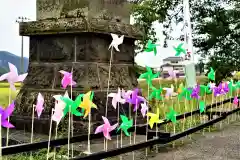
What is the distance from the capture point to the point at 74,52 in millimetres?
4922

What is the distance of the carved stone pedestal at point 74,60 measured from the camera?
4793mm

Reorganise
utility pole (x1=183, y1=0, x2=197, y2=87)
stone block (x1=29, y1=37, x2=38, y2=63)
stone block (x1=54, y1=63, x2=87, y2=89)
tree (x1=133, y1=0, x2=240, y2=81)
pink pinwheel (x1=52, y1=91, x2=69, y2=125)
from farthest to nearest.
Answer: tree (x1=133, y1=0, x2=240, y2=81)
utility pole (x1=183, y1=0, x2=197, y2=87)
stone block (x1=29, y1=37, x2=38, y2=63)
stone block (x1=54, y1=63, x2=87, y2=89)
pink pinwheel (x1=52, y1=91, x2=69, y2=125)

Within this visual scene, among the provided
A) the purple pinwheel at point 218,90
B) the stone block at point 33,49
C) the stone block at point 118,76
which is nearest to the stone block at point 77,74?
the stone block at point 118,76

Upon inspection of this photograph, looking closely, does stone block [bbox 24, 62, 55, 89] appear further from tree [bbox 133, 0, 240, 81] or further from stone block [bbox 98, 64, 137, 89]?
tree [bbox 133, 0, 240, 81]

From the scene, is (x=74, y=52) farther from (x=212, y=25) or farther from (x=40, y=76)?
(x=212, y=25)

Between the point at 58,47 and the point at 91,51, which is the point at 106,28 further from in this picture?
the point at 58,47

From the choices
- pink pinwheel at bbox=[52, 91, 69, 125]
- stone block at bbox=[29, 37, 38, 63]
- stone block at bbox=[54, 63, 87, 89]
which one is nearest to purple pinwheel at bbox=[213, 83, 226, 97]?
stone block at bbox=[54, 63, 87, 89]

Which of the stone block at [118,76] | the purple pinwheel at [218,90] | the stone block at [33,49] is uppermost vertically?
the stone block at [33,49]

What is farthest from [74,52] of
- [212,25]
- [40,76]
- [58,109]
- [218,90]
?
[212,25]

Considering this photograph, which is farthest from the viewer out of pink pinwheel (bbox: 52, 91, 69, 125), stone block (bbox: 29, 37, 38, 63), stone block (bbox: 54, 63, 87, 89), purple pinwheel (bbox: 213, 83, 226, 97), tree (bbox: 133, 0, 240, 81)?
tree (bbox: 133, 0, 240, 81)

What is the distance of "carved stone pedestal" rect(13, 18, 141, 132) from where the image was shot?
479 cm

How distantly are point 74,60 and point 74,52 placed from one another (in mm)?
→ 102

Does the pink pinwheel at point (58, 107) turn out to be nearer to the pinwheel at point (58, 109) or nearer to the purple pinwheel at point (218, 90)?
the pinwheel at point (58, 109)

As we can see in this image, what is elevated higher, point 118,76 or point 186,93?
point 118,76
